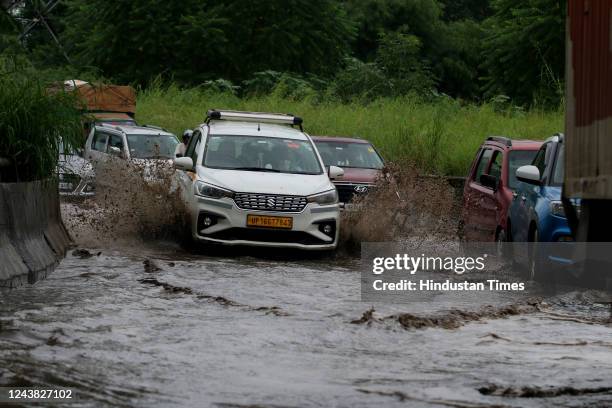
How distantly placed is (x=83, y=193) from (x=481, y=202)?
5982 millimetres

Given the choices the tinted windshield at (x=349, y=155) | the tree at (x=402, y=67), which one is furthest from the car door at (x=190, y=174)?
the tree at (x=402, y=67)

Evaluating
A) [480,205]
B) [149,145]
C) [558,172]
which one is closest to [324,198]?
[480,205]

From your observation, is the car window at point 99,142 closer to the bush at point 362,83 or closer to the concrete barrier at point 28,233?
the concrete barrier at point 28,233

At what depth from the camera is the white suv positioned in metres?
16.9

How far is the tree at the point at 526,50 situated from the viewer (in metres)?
37.3

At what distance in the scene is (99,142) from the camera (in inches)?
1134

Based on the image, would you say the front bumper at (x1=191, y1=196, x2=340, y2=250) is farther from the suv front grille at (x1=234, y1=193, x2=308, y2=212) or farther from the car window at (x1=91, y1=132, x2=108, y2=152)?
the car window at (x1=91, y1=132, x2=108, y2=152)

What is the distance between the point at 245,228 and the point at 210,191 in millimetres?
687

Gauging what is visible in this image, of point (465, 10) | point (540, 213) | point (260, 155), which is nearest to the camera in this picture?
point (540, 213)

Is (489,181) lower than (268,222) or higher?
higher

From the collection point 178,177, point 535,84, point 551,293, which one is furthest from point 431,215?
point 535,84

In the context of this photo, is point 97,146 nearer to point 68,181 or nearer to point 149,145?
point 149,145

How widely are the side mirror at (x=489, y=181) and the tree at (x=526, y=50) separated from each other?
19.7 m

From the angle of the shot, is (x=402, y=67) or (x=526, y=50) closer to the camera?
(x=526, y=50)
